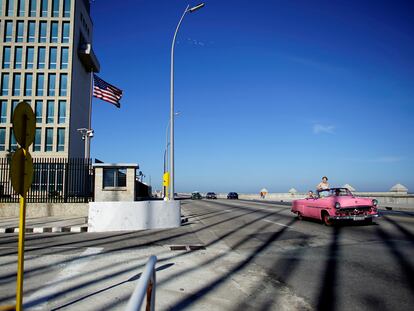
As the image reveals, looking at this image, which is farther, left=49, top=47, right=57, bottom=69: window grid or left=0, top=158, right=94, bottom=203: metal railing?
left=49, top=47, right=57, bottom=69: window grid

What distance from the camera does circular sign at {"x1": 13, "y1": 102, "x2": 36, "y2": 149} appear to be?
3.43 meters

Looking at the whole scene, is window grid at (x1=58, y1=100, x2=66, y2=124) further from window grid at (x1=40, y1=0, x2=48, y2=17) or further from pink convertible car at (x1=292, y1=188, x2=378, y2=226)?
pink convertible car at (x1=292, y1=188, x2=378, y2=226)

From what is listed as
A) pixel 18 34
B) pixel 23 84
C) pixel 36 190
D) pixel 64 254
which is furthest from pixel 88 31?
pixel 64 254

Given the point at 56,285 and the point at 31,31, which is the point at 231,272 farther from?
the point at 31,31

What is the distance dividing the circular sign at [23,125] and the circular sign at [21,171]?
0.36 feet

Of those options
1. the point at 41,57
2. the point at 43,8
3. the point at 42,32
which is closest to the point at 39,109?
the point at 41,57

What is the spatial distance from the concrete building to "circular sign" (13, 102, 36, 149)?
45.2 metres

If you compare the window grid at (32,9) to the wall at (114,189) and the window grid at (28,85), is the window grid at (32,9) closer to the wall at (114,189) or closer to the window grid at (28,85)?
the window grid at (28,85)

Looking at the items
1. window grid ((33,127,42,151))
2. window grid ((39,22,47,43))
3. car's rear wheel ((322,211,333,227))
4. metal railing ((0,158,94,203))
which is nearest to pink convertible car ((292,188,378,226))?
car's rear wheel ((322,211,333,227))

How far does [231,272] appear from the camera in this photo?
232 inches

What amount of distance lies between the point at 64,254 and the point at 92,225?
4476mm

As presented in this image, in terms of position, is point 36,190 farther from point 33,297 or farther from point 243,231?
point 33,297

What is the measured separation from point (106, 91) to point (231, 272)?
76.6ft

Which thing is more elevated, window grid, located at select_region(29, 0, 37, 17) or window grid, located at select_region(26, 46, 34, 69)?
window grid, located at select_region(29, 0, 37, 17)
